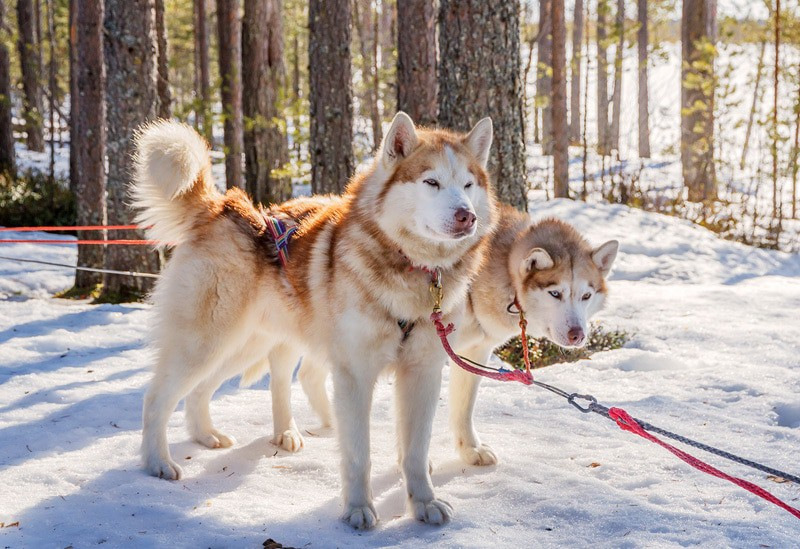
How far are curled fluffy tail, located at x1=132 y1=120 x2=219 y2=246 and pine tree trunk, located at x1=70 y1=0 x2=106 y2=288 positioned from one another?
4992 millimetres

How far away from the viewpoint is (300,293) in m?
3.24

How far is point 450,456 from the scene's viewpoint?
3760 mm

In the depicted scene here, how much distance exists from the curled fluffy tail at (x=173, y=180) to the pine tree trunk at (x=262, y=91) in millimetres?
7628

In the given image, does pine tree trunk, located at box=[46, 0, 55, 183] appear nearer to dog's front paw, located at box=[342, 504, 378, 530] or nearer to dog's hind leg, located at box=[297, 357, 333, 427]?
dog's hind leg, located at box=[297, 357, 333, 427]

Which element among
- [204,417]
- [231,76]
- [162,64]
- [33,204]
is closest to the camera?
[204,417]

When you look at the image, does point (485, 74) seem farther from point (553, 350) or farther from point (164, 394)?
point (164, 394)

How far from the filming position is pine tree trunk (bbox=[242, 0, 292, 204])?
11.2 metres

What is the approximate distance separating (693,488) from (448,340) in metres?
1.31

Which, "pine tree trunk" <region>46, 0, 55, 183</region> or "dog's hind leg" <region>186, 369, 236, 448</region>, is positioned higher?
"pine tree trunk" <region>46, 0, 55, 183</region>

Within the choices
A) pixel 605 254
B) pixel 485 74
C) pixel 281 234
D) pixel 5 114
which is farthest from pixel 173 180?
pixel 5 114

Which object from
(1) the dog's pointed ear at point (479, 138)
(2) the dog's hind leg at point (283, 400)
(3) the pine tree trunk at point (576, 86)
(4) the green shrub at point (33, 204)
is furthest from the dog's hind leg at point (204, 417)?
(3) the pine tree trunk at point (576, 86)

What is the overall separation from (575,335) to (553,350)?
7.69 feet

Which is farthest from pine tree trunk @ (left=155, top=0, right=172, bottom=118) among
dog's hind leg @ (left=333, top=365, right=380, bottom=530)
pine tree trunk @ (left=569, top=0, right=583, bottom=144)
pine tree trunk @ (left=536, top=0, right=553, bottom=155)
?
pine tree trunk @ (left=569, top=0, right=583, bottom=144)

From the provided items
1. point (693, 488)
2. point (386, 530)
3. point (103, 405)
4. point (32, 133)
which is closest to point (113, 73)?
point (103, 405)
